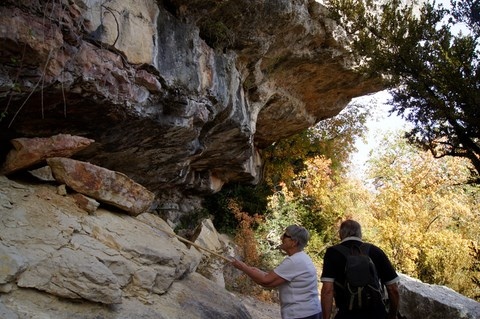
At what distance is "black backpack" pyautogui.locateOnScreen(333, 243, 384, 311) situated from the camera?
348 centimetres

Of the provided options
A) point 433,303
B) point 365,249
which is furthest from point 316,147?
point 365,249

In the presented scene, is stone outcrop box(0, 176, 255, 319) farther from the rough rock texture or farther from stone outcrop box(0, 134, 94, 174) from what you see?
the rough rock texture

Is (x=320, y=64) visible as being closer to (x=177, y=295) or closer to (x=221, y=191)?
(x=221, y=191)

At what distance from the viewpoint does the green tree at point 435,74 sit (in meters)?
5.39

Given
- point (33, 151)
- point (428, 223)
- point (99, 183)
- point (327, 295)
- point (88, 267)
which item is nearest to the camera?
point (327, 295)

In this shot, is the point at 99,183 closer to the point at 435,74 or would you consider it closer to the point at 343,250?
the point at 343,250

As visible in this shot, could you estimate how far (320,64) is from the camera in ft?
34.6

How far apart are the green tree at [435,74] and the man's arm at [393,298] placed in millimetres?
2562

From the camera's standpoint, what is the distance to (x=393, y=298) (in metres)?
3.83

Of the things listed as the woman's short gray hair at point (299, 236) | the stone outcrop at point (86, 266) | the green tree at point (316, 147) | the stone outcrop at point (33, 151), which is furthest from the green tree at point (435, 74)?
the green tree at point (316, 147)

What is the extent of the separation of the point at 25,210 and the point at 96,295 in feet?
3.81

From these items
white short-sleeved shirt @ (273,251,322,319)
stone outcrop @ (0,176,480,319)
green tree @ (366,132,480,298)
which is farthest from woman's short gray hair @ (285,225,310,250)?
green tree @ (366,132,480,298)

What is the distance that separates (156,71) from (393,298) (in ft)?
13.0

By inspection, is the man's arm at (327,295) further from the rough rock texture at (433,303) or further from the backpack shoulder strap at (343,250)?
the rough rock texture at (433,303)
